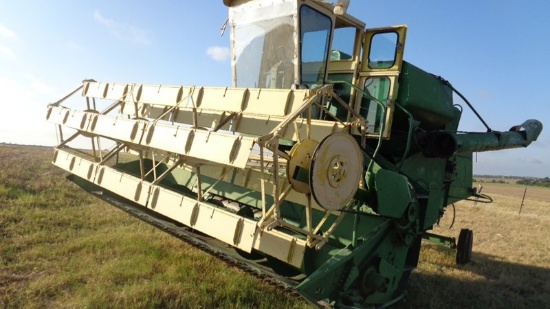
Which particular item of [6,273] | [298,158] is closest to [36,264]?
[6,273]

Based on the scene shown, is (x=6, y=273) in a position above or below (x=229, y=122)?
below

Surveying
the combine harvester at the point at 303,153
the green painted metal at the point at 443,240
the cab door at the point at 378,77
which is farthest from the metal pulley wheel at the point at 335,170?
the green painted metal at the point at 443,240

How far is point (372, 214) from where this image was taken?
4.07m

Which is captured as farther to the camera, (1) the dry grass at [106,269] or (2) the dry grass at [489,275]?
(2) the dry grass at [489,275]

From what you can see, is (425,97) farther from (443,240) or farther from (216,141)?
(216,141)

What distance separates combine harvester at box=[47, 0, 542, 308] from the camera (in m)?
3.09

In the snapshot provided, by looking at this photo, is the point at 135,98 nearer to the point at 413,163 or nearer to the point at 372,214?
the point at 372,214

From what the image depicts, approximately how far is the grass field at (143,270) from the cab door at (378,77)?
221 centimetres

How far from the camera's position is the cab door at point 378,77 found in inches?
191

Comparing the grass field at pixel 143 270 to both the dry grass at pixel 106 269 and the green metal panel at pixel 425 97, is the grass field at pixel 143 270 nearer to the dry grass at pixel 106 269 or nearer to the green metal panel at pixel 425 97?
the dry grass at pixel 106 269

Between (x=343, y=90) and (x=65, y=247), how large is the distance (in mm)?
4277

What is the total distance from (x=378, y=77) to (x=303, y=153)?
2381mm

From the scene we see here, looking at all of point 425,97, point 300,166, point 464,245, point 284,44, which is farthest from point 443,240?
point 300,166

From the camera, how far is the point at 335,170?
301cm
